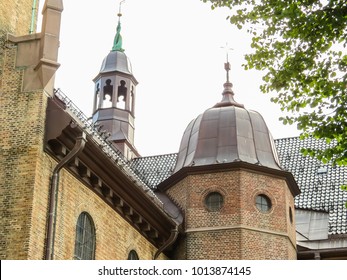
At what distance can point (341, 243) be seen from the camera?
2831 centimetres

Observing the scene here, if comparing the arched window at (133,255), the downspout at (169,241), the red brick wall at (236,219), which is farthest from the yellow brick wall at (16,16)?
the red brick wall at (236,219)

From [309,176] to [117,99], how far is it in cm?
1088

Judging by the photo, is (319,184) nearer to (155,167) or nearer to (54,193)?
(155,167)

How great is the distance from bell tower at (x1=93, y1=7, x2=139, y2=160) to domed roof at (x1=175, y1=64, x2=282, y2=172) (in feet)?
31.5

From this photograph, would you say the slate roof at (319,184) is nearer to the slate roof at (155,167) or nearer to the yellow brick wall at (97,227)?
the slate roof at (155,167)

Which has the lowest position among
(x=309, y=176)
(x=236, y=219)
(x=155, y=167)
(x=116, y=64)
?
(x=236, y=219)

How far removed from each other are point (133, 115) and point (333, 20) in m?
26.0

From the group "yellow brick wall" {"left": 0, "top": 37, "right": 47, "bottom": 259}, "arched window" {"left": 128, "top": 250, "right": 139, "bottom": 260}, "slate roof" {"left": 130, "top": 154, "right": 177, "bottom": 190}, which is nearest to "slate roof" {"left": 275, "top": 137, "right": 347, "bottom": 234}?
"slate roof" {"left": 130, "top": 154, "right": 177, "bottom": 190}

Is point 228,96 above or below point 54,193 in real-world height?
above

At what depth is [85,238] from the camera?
62.6 feet

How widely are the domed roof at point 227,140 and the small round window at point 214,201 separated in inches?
44.7

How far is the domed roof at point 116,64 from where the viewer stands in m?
38.9

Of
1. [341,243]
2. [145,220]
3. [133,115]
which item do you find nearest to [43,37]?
[145,220]

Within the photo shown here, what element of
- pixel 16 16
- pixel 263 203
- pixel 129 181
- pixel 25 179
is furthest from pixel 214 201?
pixel 25 179
